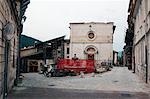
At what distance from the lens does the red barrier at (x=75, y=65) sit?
103 ft

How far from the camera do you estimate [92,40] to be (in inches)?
2125

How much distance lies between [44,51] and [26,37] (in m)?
14.1

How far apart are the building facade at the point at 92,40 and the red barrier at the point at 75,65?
20.5 metres

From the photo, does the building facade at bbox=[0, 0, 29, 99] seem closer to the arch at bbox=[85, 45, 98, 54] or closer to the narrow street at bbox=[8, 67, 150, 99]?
the narrow street at bbox=[8, 67, 150, 99]

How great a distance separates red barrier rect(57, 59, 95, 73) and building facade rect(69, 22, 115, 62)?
20.5 metres

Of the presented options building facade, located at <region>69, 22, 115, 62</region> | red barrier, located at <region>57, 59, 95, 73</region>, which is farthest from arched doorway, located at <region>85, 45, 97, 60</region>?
red barrier, located at <region>57, 59, 95, 73</region>

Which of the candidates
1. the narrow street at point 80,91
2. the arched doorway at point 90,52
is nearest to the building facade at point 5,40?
the narrow street at point 80,91

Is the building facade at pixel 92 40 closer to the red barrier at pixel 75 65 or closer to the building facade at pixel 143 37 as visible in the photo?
the red barrier at pixel 75 65

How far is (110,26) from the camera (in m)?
53.7

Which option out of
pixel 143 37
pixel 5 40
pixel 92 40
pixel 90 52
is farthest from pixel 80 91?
pixel 92 40

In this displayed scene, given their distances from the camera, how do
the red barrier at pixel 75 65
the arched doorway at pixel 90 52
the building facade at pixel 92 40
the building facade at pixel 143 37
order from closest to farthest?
the building facade at pixel 143 37 → the red barrier at pixel 75 65 → the building facade at pixel 92 40 → the arched doorway at pixel 90 52

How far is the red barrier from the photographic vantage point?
3139 centimetres

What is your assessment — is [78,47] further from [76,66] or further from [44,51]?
[76,66]

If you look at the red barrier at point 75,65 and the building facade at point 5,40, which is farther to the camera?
the red barrier at point 75,65
